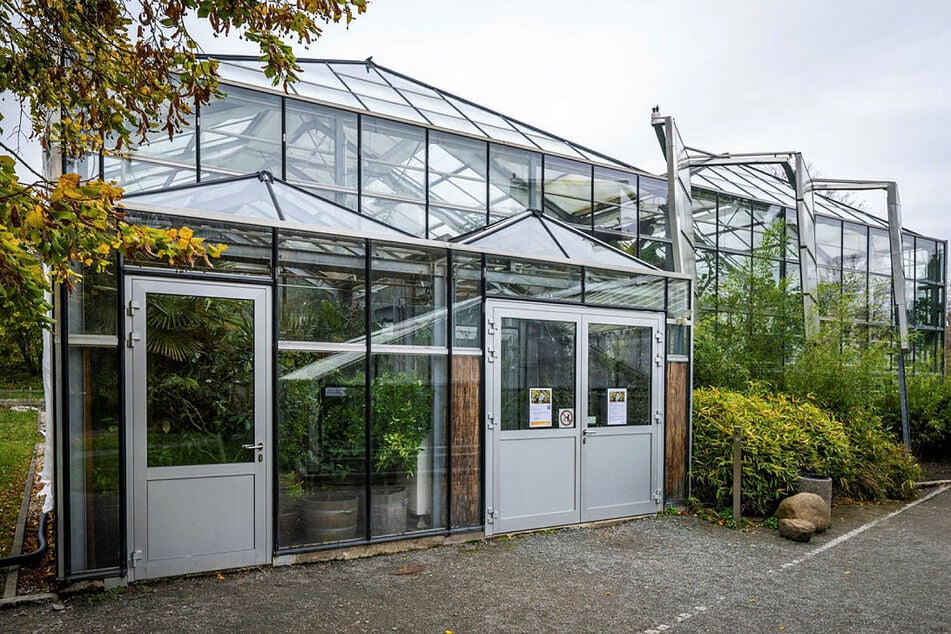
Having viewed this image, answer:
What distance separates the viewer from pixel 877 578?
17.9 feet

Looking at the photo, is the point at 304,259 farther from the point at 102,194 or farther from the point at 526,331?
→ the point at 102,194

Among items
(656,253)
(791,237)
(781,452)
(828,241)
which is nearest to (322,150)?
(656,253)

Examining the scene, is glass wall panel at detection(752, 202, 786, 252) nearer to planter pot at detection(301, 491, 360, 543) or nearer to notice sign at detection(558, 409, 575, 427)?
notice sign at detection(558, 409, 575, 427)

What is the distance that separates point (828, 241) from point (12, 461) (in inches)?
700

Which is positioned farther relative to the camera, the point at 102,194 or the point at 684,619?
the point at 684,619

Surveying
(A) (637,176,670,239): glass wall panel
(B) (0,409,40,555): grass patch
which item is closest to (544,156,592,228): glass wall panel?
(A) (637,176,670,239): glass wall panel

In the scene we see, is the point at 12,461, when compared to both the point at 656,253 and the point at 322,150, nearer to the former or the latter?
the point at 322,150

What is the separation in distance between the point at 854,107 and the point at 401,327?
51.7 ft

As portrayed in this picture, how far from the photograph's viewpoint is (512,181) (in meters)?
11.2

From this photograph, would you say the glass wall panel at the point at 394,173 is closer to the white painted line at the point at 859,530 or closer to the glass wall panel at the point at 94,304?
the glass wall panel at the point at 94,304

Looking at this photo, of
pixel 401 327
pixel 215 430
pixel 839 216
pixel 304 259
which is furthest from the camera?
pixel 839 216

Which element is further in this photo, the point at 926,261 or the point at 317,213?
the point at 926,261

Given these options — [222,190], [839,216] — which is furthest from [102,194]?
[839,216]

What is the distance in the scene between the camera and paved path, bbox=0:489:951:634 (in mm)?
4305
